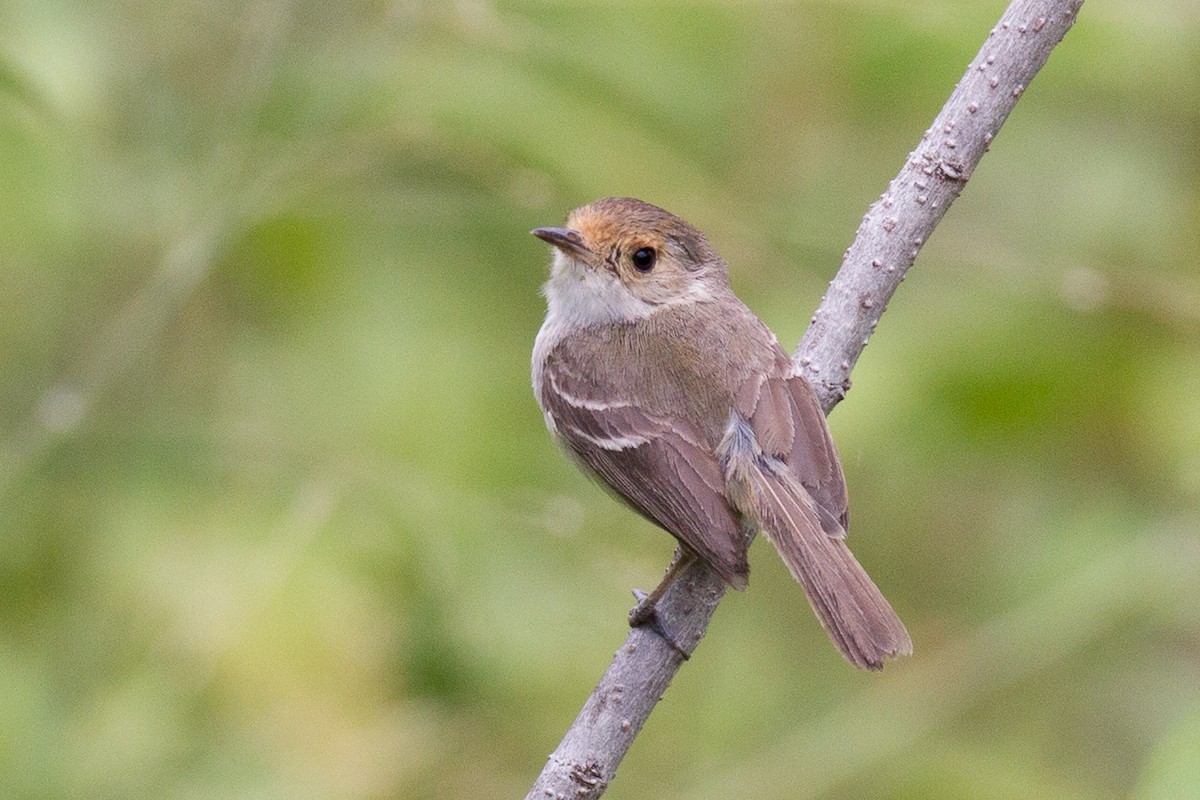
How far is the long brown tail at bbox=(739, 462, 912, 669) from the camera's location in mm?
2775

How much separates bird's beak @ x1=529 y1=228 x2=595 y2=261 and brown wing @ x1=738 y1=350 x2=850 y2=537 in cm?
64

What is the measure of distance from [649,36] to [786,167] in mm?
603

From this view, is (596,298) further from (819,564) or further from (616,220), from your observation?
(819,564)

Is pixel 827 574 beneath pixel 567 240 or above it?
beneath

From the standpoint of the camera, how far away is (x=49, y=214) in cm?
336

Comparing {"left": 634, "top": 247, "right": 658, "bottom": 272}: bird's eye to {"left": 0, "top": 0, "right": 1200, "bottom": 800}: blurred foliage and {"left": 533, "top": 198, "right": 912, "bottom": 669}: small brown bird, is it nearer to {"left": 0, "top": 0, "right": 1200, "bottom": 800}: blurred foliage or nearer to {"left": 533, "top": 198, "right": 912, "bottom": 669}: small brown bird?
{"left": 533, "top": 198, "right": 912, "bottom": 669}: small brown bird

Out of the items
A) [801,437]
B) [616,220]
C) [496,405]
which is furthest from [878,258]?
[496,405]

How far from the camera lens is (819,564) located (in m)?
2.97

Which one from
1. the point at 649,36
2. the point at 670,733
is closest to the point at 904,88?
the point at 649,36

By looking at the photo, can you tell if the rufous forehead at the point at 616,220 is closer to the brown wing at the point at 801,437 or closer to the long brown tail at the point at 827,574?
the brown wing at the point at 801,437

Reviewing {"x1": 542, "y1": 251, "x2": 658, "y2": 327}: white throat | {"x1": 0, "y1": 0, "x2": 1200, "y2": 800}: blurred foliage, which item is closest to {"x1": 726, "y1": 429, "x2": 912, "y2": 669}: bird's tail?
{"x1": 0, "y1": 0, "x2": 1200, "y2": 800}: blurred foliage

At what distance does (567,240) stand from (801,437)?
81 cm

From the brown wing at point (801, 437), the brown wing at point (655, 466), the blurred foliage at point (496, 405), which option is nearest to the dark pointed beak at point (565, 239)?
the blurred foliage at point (496, 405)

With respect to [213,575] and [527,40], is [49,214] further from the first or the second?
[527,40]
